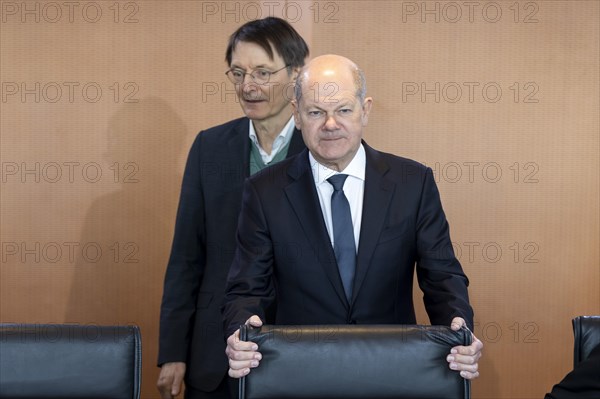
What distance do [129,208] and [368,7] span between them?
4.20ft

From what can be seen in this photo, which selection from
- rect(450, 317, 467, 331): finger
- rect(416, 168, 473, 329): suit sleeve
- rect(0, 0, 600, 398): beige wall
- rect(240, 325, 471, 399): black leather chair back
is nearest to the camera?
rect(240, 325, 471, 399): black leather chair back

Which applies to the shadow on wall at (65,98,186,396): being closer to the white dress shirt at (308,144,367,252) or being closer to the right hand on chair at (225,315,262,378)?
the white dress shirt at (308,144,367,252)

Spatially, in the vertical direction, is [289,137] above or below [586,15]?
below

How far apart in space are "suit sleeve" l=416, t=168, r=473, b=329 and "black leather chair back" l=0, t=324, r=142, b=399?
2.54 feet

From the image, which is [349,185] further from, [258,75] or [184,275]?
[184,275]

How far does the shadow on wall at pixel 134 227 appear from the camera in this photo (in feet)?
11.6

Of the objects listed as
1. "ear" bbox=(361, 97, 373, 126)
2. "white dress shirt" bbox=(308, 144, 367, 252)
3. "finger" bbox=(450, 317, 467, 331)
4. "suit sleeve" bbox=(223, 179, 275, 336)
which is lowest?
"finger" bbox=(450, 317, 467, 331)

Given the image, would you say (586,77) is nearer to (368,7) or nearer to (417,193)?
(368,7)

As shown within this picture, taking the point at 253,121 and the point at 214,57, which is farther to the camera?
the point at 214,57

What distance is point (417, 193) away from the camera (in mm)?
2271

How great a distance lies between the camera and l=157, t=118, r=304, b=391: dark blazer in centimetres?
268

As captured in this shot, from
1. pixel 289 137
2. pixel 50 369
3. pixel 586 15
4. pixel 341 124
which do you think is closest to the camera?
pixel 50 369

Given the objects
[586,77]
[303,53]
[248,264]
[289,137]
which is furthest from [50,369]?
[586,77]

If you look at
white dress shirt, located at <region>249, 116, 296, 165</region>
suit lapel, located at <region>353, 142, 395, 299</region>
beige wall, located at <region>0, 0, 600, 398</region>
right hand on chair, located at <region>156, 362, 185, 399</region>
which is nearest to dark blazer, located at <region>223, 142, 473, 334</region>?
suit lapel, located at <region>353, 142, 395, 299</region>
